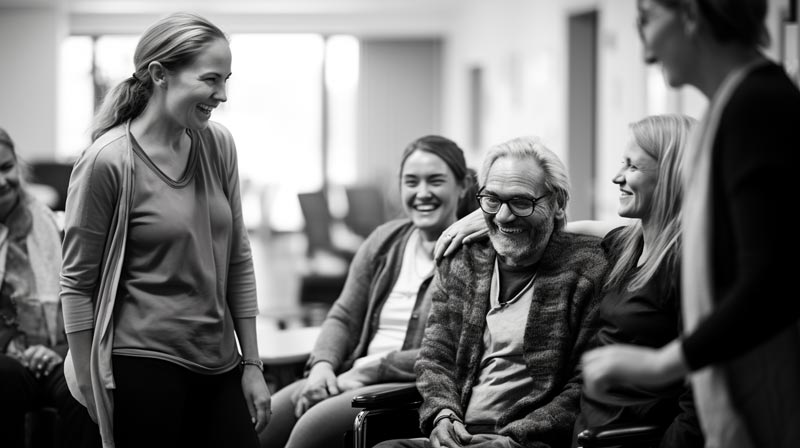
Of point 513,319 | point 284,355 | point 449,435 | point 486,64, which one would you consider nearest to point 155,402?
point 449,435

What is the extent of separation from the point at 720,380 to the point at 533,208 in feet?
3.72

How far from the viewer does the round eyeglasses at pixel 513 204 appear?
2.39 m

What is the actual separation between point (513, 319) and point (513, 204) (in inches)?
11.5

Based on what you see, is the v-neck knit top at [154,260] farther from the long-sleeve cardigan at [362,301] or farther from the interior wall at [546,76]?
the interior wall at [546,76]

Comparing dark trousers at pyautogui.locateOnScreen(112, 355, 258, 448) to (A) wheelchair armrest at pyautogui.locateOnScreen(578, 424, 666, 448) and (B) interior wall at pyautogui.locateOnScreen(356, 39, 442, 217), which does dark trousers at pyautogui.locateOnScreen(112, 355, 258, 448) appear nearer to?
(A) wheelchair armrest at pyautogui.locateOnScreen(578, 424, 666, 448)

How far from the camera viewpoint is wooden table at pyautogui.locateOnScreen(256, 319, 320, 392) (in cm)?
340

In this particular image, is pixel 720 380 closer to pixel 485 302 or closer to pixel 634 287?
pixel 634 287

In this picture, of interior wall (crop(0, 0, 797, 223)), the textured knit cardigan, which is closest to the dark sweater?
the textured knit cardigan

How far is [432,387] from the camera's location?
7.88 feet

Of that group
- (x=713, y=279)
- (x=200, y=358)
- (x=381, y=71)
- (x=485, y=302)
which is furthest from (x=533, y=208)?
(x=381, y=71)

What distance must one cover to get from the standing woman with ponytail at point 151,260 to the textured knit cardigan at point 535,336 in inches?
23.4

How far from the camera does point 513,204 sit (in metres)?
2.40

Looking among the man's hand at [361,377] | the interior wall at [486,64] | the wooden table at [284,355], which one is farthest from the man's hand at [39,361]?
the interior wall at [486,64]

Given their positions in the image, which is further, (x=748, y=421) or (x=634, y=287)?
(x=634, y=287)
